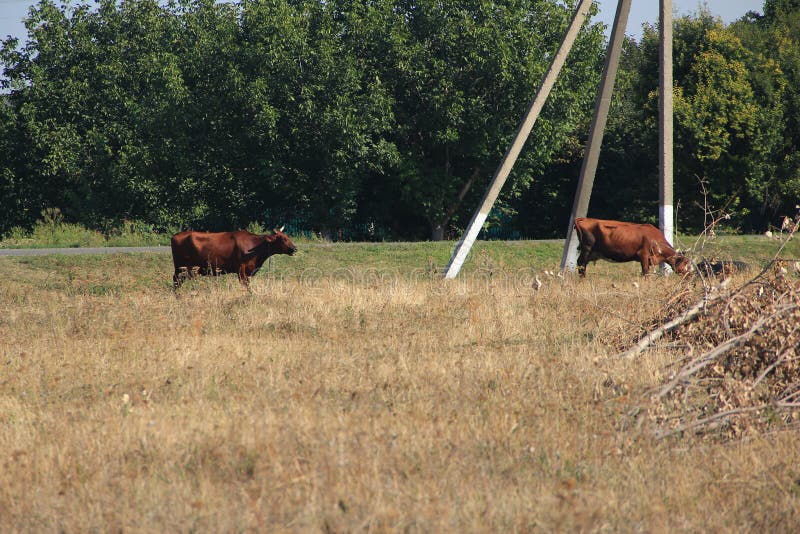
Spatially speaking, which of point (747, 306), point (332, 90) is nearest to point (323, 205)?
point (332, 90)

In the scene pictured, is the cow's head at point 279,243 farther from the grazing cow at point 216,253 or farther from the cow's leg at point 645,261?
the cow's leg at point 645,261

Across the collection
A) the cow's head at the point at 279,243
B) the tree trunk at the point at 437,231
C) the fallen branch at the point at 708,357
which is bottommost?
the fallen branch at the point at 708,357

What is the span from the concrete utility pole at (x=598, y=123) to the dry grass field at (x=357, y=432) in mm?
5555

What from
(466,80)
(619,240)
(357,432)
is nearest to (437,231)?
(466,80)

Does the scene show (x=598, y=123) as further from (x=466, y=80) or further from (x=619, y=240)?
(x=466, y=80)

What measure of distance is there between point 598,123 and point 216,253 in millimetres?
7738

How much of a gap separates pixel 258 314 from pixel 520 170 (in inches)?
835

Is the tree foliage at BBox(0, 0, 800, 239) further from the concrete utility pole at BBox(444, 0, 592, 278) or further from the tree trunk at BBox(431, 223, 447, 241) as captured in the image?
the concrete utility pole at BBox(444, 0, 592, 278)

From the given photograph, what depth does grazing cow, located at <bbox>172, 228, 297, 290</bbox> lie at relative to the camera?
1623cm

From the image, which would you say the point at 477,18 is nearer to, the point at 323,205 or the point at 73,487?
the point at 323,205

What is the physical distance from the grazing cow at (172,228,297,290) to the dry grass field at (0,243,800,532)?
11.9 feet

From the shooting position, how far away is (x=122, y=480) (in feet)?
19.7

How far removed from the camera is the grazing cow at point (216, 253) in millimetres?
16234

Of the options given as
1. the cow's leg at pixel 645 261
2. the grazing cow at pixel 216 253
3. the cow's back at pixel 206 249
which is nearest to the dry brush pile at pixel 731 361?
the cow's leg at pixel 645 261
